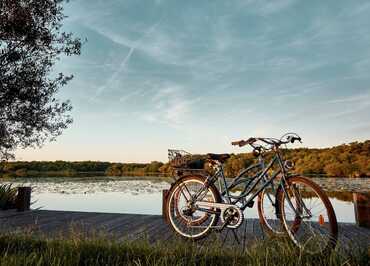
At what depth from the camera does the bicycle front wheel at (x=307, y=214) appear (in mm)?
2996

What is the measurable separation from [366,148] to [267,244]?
95.2 ft

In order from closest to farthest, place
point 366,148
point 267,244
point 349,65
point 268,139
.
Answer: point 267,244
point 268,139
point 349,65
point 366,148

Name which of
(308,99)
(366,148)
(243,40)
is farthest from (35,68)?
(366,148)

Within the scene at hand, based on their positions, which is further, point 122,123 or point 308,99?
point 122,123

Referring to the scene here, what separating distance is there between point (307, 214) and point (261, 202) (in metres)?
0.55

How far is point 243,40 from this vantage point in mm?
11609

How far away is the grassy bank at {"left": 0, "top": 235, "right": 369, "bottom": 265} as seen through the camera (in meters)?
2.59

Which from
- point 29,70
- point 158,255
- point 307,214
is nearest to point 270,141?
point 307,214

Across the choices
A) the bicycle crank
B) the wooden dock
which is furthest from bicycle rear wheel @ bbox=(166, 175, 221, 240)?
the wooden dock

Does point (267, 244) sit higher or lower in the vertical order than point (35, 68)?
lower

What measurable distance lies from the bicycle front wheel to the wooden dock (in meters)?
1.23

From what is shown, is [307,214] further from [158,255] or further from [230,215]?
[158,255]

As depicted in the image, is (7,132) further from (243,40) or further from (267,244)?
(267,244)

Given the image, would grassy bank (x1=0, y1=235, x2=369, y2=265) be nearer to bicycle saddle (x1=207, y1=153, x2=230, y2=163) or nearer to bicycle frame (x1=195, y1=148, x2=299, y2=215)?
bicycle frame (x1=195, y1=148, x2=299, y2=215)
